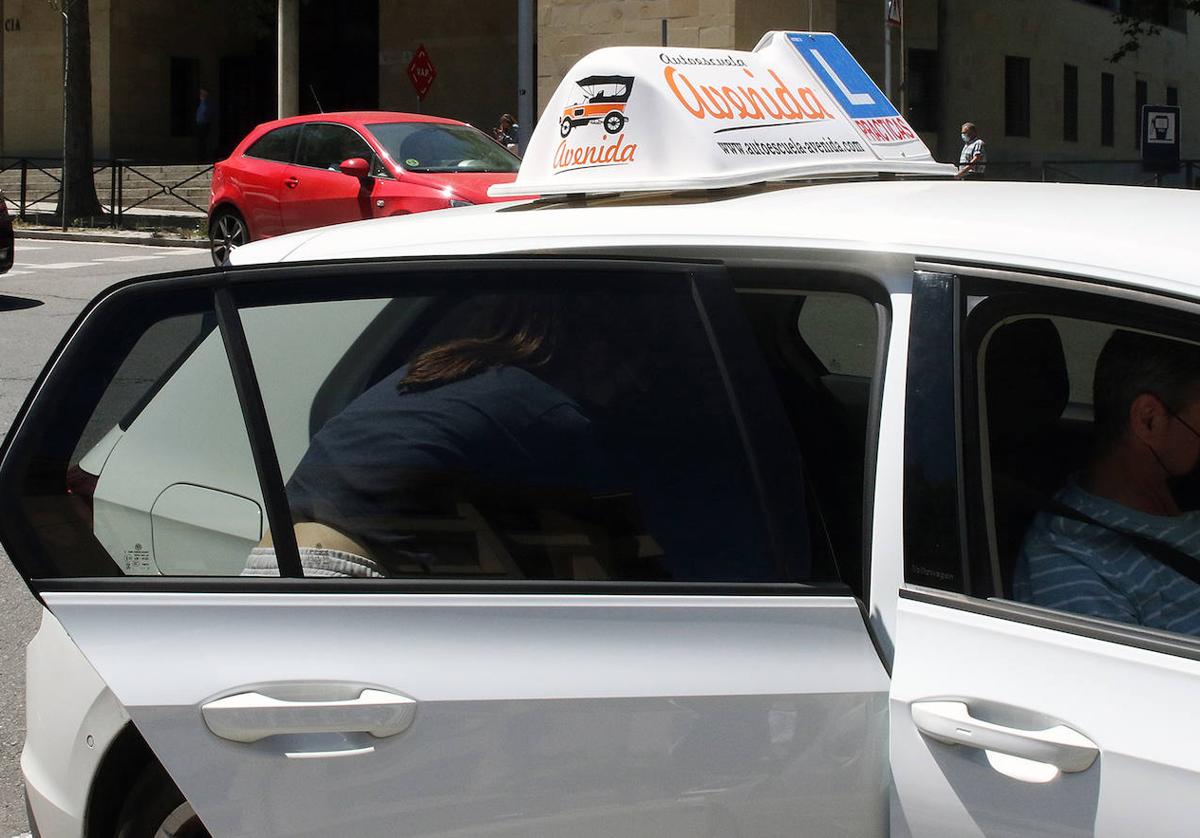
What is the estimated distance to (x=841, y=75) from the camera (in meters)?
3.36

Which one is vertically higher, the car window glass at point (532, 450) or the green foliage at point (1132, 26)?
the green foliage at point (1132, 26)

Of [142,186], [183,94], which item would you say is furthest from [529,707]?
[183,94]

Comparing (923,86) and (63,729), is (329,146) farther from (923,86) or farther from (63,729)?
(923,86)

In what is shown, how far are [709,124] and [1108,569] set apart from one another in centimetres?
112

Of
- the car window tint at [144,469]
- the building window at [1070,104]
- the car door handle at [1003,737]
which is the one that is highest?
the building window at [1070,104]

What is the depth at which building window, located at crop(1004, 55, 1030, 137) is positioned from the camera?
1367 inches

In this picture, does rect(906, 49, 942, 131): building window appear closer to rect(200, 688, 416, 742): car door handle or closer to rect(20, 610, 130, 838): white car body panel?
rect(20, 610, 130, 838): white car body panel

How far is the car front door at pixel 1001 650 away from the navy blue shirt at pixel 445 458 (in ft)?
1.61

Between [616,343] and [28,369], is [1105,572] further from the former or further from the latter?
[28,369]

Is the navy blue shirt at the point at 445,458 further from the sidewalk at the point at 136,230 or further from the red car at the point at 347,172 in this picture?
the sidewalk at the point at 136,230

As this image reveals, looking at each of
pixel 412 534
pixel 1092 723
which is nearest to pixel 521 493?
pixel 412 534

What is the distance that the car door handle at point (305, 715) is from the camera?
2059mm

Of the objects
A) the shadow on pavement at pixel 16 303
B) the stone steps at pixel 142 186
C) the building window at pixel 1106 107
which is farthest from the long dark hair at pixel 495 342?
the building window at pixel 1106 107

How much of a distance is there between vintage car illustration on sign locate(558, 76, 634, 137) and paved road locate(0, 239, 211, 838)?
2048 mm
